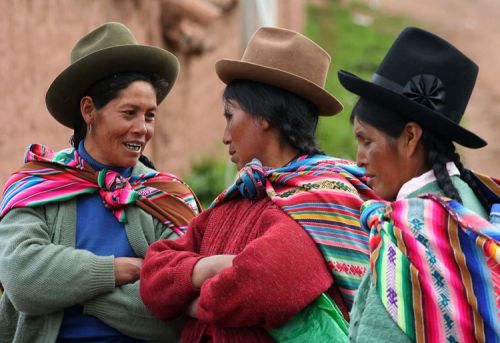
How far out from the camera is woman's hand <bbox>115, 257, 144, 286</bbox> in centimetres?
364

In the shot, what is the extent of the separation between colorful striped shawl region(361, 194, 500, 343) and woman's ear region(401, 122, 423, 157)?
0.24 m

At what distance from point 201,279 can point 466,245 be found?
1.00m

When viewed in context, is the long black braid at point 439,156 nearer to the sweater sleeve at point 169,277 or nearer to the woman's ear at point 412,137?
the woman's ear at point 412,137

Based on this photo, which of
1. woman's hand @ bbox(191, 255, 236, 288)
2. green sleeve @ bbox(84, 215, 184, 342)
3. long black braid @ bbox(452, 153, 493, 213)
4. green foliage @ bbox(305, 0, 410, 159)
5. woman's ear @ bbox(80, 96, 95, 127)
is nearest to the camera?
long black braid @ bbox(452, 153, 493, 213)

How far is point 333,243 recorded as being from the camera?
3174 millimetres

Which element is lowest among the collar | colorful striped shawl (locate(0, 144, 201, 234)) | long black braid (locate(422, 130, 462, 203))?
colorful striped shawl (locate(0, 144, 201, 234))

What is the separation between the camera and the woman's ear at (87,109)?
4.02 m

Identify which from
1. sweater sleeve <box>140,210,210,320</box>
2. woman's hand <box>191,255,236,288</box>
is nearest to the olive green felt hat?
sweater sleeve <box>140,210,210,320</box>

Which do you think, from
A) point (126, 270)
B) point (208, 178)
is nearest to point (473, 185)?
point (126, 270)

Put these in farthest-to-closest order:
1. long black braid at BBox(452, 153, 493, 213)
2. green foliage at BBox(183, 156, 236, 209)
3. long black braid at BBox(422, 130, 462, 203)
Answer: green foliage at BBox(183, 156, 236, 209) → long black braid at BBox(452, 153, 493, 213) → long black braid at BBox(422, 130, 462, 203)

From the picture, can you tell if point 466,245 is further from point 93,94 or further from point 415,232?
point 93,94

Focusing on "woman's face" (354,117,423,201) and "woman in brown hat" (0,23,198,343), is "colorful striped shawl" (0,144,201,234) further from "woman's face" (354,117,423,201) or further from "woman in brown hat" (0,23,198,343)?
"woman's face" (354,117,423,201)

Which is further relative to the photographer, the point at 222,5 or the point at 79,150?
the point at 222,5

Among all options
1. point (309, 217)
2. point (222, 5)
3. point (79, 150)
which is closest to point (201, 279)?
point (309, 217)
